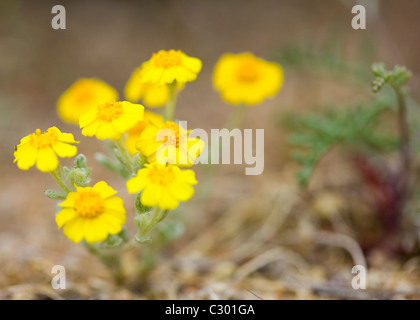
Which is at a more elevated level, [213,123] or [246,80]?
[213,123]

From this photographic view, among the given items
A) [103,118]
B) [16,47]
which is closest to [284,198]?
[103,118]

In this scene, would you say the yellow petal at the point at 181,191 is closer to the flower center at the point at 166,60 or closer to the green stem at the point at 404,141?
the flower center at the point at 166,60

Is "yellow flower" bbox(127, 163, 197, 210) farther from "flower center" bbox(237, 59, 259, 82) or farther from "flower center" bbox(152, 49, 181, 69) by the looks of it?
"flower center" bbox(237, 59, 259, 82)

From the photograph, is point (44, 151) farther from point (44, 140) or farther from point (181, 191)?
point (181, 191)

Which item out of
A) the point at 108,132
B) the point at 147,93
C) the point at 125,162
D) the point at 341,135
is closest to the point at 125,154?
the point at 125,162

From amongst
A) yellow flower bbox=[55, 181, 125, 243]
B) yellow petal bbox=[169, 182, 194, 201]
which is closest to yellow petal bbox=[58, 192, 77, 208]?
yellow flower bbox=[55, 181, 125, 243]

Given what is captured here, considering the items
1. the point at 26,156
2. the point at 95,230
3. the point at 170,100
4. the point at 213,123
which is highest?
the point at 213,123
